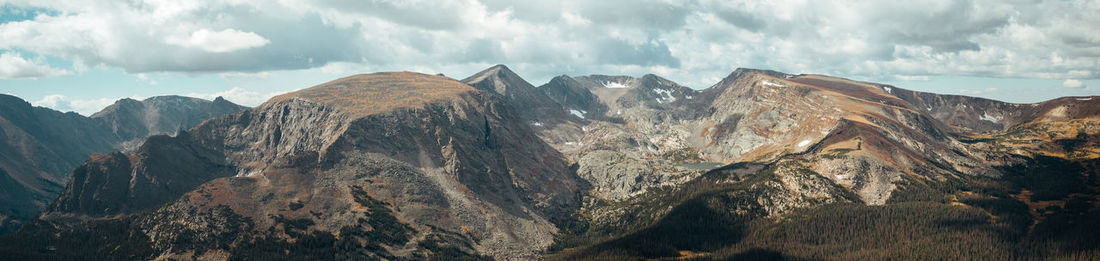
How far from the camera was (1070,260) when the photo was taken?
648 ft

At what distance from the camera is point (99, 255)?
200m

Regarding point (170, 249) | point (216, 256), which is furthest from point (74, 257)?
point (216, 256)

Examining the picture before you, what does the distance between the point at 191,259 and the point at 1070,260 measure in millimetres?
316505

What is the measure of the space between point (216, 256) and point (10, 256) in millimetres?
69803

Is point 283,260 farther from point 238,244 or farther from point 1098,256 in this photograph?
point 1098,256

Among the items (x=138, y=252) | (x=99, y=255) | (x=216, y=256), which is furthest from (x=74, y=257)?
(x=216, y=256)

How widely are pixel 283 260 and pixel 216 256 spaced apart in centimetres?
2325

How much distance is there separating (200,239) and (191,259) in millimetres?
9650

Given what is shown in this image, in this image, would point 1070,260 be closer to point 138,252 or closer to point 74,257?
point 138,252

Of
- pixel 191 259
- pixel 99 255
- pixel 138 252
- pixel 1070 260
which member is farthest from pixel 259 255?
pixel 1070 260

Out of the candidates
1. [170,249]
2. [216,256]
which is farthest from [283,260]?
[170,249]

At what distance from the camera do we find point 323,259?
199625 millimetres

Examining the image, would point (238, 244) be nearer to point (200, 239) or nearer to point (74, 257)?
point (200, 239)

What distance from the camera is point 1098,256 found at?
7771 inches
